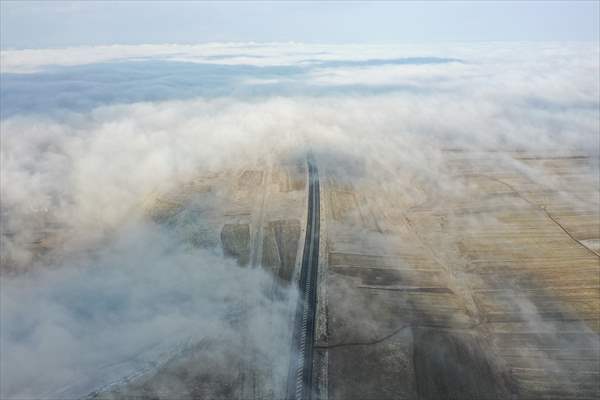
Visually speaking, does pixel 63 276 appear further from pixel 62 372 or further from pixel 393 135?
pixel 393 135

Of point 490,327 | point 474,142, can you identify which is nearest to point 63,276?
point 490,327

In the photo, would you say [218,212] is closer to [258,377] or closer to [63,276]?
[63,276]

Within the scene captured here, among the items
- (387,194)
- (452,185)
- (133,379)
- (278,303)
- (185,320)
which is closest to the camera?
(133,379)

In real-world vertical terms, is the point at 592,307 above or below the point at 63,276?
below

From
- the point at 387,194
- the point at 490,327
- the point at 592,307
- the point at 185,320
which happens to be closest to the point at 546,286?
the point at 592,307

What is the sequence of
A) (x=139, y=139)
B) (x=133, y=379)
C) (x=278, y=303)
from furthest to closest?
(x=139, y=139)
(x=278, y=303)
(x=133, y=379)

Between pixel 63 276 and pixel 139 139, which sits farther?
pixel 139 139

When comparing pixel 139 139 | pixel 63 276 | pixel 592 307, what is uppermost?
pixel 139 139
